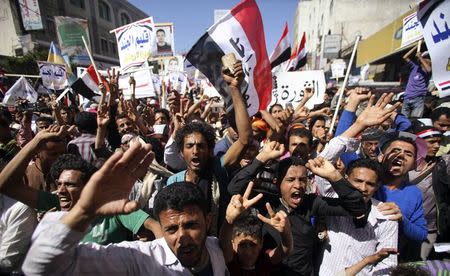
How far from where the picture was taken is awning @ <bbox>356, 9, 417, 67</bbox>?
41.9 ft

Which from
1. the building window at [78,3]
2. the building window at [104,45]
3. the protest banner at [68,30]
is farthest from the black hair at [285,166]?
the building window at [104,45]

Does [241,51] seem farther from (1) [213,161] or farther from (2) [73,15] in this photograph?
(2) [73,15]

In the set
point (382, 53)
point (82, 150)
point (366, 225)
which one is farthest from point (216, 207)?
point (382, 53)

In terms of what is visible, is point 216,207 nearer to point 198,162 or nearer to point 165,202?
point 198,162

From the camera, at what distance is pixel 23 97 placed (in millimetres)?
7504

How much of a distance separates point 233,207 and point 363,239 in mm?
1135

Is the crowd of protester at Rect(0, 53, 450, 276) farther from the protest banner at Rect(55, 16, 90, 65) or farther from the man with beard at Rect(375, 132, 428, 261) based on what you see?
the protest banner at Rect(55, 16, 90, 65)

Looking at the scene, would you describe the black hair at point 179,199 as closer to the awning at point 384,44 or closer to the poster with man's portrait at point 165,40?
the poster with man's portrait at point 165,40

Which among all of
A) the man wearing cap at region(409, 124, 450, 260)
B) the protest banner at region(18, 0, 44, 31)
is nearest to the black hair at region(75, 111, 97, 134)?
the man wearing cap at region(409, 124, 450, 260)

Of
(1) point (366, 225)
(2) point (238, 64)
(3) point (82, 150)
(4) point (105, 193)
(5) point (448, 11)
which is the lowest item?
(1) point (366, 225)

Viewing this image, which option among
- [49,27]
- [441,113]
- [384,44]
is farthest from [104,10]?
[441,113]

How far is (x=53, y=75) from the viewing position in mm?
8500

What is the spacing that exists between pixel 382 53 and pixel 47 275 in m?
17.2

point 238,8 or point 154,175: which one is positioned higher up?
point 238,8
